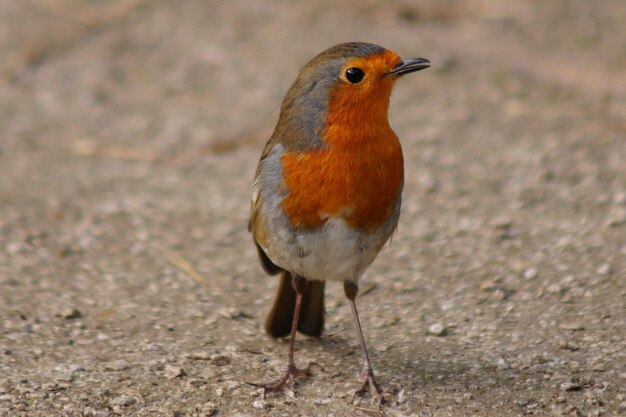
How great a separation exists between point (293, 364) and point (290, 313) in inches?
16.9

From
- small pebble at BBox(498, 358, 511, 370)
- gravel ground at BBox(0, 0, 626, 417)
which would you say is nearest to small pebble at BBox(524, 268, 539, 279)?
gravel ground at BBox(0, 0, 626, 417)

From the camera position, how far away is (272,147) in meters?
4.06

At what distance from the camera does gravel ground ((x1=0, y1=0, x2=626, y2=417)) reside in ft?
13.4

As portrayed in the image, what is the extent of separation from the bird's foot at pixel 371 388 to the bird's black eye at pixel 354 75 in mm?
1131

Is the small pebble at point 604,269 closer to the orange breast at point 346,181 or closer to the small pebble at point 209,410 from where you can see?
the orange breast at point 346,181

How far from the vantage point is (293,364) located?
4129 millimetres

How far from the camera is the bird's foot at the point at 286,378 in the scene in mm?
4000

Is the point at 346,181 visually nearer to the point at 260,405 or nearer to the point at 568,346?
the point at 260,405

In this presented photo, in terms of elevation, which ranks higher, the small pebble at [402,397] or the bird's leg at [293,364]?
the bird's leg at [293,364]

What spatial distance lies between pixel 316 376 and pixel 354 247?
642 mm

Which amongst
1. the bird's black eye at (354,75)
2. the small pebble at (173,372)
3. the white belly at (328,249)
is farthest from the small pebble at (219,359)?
the bird's black eye at (354,75)

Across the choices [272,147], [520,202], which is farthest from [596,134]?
[272,147]

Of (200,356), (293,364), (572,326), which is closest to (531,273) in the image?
(572,326)

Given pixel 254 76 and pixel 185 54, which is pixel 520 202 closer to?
pixel 254 76
